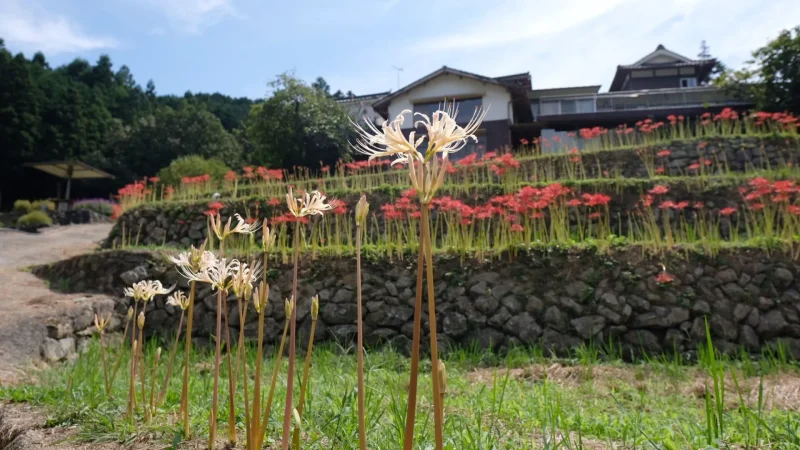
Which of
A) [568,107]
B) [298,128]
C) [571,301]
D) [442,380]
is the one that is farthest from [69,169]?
[442,380]

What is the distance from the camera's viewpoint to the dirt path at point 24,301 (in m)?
5.04

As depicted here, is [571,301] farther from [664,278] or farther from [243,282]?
[243,282]

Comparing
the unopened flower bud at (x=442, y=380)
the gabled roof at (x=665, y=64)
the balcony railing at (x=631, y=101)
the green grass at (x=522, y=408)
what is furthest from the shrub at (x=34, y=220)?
the gabled roof at (x=665, y=64)

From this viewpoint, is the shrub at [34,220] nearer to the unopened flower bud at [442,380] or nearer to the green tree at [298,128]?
the green tree at [298,128]

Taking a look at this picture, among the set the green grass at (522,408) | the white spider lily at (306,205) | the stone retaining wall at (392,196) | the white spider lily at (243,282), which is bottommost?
the green grass at (522,408)

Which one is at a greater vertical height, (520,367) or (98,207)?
(98,207)

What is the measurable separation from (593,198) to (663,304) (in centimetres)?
167

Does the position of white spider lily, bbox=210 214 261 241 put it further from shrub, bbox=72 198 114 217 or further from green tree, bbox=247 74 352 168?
shrub, bbox=72 198 114 217

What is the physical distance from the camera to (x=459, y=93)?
19609mm

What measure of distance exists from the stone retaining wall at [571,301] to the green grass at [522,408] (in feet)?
2.54

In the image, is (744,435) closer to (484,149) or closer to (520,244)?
(520,244)

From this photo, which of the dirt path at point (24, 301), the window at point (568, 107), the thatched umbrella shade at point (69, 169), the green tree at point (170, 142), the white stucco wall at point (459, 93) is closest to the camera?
the dirt path at point (24, 301)

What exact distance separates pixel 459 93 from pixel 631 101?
753 cm

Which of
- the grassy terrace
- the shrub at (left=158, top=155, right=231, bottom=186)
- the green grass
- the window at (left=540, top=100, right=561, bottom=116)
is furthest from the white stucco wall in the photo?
the green grass
